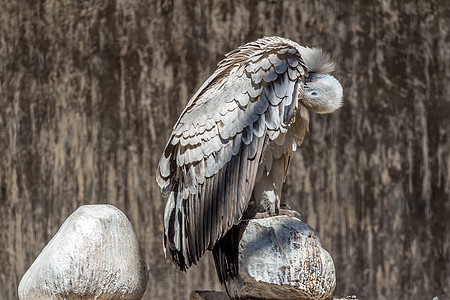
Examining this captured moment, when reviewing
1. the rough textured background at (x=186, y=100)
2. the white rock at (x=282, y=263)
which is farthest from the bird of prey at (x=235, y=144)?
the rough textured background at (x=186, y=100)

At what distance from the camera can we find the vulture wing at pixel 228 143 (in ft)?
8.27

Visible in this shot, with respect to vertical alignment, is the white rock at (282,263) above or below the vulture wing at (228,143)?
below

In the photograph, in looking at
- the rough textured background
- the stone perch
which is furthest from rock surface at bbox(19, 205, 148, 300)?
the rough textured background

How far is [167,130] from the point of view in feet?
12.9

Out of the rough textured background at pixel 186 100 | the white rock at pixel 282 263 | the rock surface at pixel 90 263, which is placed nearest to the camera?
the white rock at pixel 282 263

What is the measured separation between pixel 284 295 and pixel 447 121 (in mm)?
1860

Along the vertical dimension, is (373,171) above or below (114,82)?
below

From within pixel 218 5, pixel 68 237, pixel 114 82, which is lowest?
pixel 68 237

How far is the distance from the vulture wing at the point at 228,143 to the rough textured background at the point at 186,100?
1355mm

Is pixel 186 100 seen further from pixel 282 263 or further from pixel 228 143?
pixel 282 263

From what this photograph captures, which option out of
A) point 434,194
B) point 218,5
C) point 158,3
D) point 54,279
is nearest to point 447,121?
point 434,194

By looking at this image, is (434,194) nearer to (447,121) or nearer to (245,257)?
(447,121)

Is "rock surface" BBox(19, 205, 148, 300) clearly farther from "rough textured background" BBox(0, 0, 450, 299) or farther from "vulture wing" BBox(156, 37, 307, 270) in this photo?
"rough textured background" BBox(0, 0, 450, 299)

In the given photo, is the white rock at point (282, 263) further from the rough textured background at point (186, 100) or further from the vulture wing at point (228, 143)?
the rough textured background at point (186, 100)
